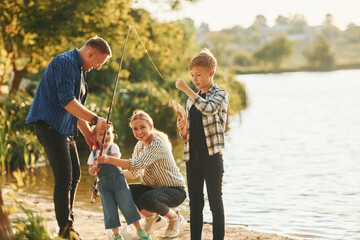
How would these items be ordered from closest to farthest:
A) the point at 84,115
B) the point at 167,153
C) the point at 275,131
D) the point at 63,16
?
the point at 84,115, the point at 167,153, the point at 63,16, the point at 275,131

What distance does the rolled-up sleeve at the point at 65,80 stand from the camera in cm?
417

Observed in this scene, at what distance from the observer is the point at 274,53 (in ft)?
383

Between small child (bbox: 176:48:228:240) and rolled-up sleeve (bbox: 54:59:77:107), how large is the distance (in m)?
0.83

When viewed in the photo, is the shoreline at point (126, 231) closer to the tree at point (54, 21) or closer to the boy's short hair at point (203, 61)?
the boy's short hair at point (203, 61)

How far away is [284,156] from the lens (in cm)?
1179

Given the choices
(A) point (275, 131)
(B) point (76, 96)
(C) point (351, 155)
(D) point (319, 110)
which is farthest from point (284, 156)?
(D) point (319, 110)

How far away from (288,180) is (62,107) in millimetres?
5613

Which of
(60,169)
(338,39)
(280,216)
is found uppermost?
(338,39)

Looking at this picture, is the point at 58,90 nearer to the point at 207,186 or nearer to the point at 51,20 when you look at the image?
the point at 207,186

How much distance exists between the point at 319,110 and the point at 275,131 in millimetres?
7759

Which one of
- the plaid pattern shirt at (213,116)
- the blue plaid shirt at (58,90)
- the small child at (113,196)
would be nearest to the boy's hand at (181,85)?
the plaid pattern shirt at (213,116)

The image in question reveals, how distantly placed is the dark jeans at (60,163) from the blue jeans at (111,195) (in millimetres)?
298

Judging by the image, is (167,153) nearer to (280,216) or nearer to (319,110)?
(280,216)

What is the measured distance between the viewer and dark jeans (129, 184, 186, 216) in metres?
4.88
